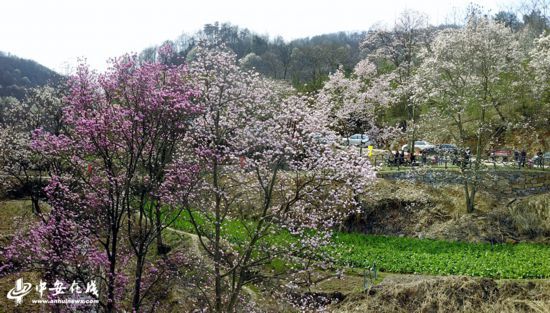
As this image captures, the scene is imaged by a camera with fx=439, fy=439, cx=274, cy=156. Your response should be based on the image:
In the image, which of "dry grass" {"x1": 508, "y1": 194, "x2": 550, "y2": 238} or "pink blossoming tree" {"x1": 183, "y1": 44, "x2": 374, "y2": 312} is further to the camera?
"dry grass" {"x1": 508, "y1": 194, "x2": 550, "y2": 238}

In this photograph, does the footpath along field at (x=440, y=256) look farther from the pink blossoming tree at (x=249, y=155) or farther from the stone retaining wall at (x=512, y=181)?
the pink blossoming tree at (x=249, y=155)

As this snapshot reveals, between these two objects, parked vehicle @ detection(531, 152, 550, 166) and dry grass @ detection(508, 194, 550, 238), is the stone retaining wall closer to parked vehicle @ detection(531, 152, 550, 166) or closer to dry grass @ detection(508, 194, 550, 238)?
parked vehicle @ detection(531, 152, 550, 166)

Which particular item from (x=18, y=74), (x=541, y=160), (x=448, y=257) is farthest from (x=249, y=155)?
(x=18, y=74)

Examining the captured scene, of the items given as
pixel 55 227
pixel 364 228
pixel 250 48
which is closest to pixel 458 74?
pixel 364 228

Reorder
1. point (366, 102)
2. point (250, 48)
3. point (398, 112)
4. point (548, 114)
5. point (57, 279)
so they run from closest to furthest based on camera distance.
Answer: point (57, 279), point (548, 114), point (366, 102), point (398, 112), point (250, 48)

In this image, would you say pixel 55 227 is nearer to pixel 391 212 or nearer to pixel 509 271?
pixel 509 271

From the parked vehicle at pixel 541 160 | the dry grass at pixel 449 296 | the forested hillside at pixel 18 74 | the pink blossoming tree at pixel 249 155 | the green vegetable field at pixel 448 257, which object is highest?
the forested hillside at pixel 18 74

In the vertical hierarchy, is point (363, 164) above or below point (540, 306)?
above

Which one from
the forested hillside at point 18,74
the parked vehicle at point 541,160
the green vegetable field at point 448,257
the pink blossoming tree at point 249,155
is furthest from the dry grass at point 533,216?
the forested hillside at point 18,74

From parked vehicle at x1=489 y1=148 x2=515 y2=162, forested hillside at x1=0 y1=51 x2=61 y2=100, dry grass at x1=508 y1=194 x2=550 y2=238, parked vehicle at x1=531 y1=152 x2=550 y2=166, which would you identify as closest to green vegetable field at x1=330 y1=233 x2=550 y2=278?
dry grass at x1=508 y1=194 x2=550 y2=238

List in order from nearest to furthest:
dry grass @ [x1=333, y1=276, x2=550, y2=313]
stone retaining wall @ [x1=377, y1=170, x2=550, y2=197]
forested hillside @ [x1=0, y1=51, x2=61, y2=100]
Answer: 1. dry grass @ [x1=333, y1=276, x2=550, y2=313]
2. stone retaining wall @ [x1=377, y1=170, x2=550, y2=197]
3. forested hillside @ [x1=0, y1=51, x2=61, y2=100]

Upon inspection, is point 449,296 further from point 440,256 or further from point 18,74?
point 18,74

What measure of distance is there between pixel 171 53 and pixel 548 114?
23.9m

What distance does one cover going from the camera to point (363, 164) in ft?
36.7
